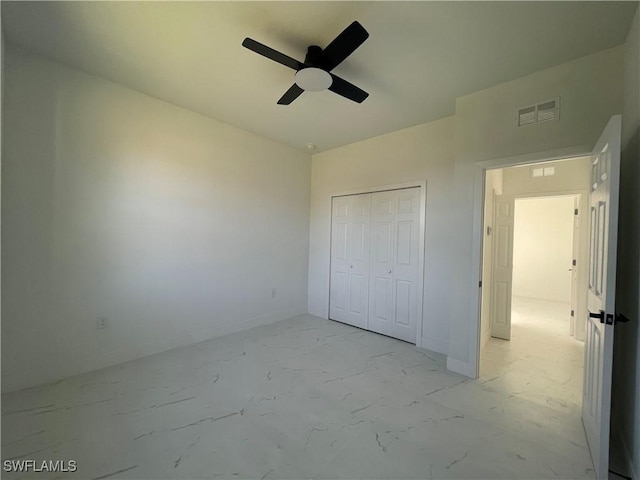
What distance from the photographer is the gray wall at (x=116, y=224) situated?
229 centimetres

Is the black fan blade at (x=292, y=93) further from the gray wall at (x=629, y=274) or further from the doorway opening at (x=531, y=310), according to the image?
the doorway opening at (x=531, y=310)

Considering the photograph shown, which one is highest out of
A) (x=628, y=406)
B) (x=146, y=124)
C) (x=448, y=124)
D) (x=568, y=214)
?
(x=448, y=124)

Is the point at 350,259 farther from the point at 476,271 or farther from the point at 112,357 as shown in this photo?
the point at 112,357

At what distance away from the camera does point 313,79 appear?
208 cm

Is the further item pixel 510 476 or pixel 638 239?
pixel 638 239

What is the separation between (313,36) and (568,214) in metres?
7.19

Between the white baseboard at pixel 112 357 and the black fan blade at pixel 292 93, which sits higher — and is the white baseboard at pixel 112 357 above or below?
below

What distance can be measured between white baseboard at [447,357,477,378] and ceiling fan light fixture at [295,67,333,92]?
2.90 meters

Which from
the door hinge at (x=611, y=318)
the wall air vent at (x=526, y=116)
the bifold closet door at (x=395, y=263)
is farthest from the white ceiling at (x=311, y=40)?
the door hinge at (x=611, y=318)

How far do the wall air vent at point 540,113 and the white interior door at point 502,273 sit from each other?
1673 millimetres

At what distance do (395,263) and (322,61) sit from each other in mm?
2636

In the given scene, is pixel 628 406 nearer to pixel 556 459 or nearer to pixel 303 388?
pixel 556 459

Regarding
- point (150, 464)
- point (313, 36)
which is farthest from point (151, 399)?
point (313, 36)

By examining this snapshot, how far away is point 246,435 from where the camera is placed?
6.01 feet
